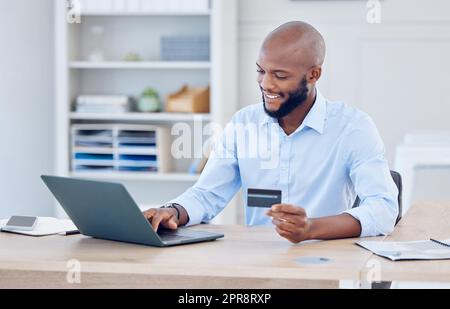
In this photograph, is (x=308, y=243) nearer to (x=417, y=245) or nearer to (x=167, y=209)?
(x=417, y=245)

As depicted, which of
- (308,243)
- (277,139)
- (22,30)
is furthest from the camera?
(22,30)

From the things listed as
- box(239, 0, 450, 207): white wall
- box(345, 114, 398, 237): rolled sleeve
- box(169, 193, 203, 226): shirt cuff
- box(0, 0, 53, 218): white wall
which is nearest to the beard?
box(345, 114, 398, 237): rolled sleeve

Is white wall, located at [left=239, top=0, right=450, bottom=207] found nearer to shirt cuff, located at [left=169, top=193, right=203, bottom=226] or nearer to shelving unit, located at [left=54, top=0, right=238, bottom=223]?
shelving unit, located at [left=54, top=0, right=238, bottom=223]

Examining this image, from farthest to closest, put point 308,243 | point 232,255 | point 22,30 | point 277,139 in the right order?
point 22,30
point 277,139
point 308,243
point 232,255

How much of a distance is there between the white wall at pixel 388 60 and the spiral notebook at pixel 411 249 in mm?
2669

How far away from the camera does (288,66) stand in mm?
2404

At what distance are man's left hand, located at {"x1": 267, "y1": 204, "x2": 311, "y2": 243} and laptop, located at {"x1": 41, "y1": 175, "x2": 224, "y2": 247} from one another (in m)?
0.19

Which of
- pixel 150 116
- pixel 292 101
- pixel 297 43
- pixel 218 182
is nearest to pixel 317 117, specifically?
pixel 292 101

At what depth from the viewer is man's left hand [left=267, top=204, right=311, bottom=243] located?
1950 millimetres

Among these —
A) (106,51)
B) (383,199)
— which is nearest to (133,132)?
(106,51)

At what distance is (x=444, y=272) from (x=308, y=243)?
392 millimetres

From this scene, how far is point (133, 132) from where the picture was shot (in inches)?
186

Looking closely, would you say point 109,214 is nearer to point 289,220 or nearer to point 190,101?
point 289,220

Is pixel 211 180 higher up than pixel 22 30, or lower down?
lower down
